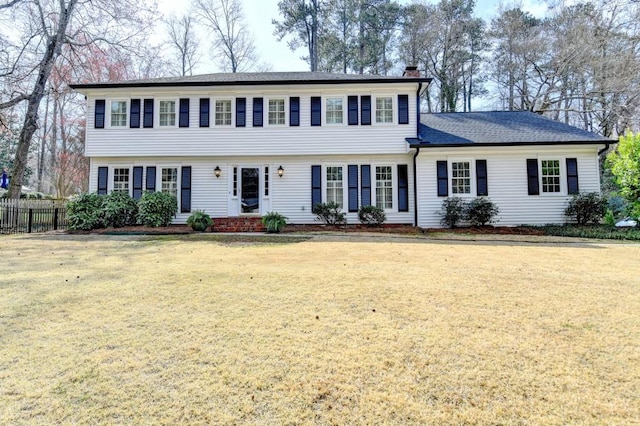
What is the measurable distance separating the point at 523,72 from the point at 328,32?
49.4 ft

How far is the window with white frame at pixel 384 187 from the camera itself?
14734 mm

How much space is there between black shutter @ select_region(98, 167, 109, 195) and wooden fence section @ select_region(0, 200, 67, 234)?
1.52 meters

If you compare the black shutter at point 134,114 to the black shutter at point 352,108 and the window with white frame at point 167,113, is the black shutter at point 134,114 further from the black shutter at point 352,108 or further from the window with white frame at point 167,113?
the black shutter at point 352,108

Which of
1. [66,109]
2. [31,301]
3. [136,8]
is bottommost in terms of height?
[31,301]

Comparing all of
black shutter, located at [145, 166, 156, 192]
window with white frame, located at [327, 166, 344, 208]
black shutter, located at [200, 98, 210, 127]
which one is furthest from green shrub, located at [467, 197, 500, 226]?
black shutter, located at [145, 166, 156, 192]

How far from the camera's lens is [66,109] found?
27.2m

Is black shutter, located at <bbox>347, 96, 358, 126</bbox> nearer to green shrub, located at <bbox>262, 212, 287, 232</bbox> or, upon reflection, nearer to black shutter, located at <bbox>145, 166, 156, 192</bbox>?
green shrub, located at <bbox>262, 212, 287, 232</bbox>

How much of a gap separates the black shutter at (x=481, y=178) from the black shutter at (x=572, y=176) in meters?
3.15

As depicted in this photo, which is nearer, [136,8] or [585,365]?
[585,365]

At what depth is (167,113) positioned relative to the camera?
1498 centimetres

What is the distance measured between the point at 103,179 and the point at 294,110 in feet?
29.4

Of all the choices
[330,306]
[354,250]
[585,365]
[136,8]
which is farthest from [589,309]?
[136,8]

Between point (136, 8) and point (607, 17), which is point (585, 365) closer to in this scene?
point (136, 8)

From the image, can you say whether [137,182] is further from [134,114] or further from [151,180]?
[134,114]
